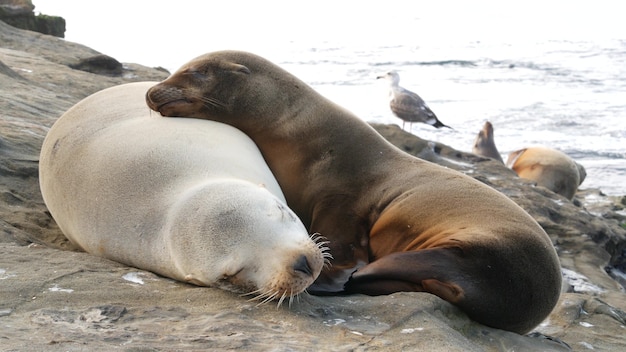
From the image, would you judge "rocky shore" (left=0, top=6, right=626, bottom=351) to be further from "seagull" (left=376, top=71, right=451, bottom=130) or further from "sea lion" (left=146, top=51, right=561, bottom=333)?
"seagull" (left=376, top=71, right=451, bottom=130)

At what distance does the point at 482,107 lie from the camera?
1461 centimetres

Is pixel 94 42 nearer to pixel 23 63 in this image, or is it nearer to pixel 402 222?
pixel 23 63

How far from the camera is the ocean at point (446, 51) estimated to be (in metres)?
13.3

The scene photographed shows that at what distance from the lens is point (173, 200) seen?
3.38m

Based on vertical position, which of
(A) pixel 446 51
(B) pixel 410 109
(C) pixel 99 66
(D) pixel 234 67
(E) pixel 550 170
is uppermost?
(D) pixel 234 67

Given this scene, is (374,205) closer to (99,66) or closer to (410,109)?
(99,66)

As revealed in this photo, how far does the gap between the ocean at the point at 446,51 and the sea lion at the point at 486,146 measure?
0.91 m

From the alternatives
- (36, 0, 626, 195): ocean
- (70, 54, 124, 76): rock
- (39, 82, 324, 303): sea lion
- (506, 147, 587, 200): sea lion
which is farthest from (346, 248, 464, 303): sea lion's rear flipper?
(36, 0, 626, 195): ocean

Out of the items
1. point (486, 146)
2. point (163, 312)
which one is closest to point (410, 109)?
point (486, 146)

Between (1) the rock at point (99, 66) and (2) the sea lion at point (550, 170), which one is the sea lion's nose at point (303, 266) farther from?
(2) the sea lion at point (550, 170)

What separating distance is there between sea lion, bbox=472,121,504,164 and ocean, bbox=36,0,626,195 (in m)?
0.91

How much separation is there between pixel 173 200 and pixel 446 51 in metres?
18.2

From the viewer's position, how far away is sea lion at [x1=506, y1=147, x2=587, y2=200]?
32.9ft

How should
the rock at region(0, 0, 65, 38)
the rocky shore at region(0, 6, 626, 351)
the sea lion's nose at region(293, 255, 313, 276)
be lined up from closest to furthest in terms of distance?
the rocky shore at region(0, 6, 626, 351)
the sea lion's nose at region(293, 255, 313, 276)
the rock at region(0, 0, 65, 38)
